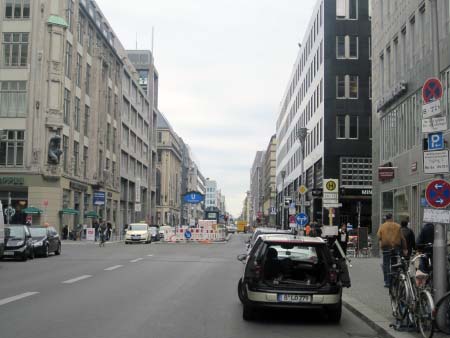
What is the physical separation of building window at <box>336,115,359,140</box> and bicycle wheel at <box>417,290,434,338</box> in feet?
152

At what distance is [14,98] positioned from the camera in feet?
163

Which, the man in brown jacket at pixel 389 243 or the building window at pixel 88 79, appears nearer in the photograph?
the man in brown jacket at pixel 389 243

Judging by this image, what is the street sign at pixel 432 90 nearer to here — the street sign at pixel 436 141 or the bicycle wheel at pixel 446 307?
the street sign at pixel 436 141

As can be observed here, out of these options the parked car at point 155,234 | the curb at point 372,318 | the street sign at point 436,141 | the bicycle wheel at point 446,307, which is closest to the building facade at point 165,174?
the parked car at point 155,234

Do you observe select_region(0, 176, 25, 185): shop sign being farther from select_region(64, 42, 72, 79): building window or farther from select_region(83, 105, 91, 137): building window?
select_region(83, 105, 91, 137): building window

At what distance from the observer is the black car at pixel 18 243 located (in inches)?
984

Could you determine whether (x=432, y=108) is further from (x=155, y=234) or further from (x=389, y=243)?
(x=155, y=234)

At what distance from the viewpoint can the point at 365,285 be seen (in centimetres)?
1580

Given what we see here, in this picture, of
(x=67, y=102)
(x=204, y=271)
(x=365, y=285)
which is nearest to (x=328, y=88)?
(x=67, y=102)

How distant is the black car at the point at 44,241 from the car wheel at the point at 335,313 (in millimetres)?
19561

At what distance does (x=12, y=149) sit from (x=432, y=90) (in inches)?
1756

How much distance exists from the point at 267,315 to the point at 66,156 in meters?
45.2

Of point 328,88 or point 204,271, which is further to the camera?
point 328,88

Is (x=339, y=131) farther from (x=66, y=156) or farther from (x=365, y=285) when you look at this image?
(x=365, y=285)
